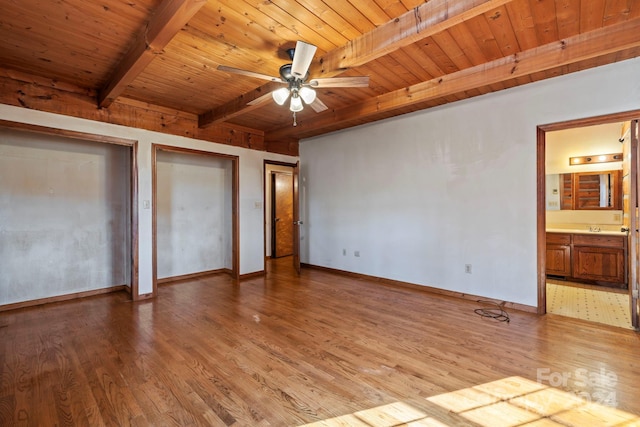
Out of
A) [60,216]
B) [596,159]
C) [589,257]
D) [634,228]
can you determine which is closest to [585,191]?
[596,159]

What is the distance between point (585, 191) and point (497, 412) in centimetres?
514

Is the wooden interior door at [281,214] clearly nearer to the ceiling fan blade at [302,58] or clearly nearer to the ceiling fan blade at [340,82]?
the ceiling fan blade at [340,82]

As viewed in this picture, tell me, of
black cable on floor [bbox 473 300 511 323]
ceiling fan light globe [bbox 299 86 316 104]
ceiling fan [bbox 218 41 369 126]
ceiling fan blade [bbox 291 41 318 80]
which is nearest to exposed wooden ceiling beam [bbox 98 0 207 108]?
ceiling fan [bbox 218 41 369 126]

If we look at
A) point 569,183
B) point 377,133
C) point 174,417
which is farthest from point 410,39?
point 569,183

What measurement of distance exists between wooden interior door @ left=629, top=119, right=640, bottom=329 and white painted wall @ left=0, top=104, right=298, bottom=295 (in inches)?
190

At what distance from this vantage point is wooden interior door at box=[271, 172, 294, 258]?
740 cm

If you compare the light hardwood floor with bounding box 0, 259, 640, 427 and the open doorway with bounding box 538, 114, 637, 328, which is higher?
the open doorway with bounding box 538, 114, 637, 328

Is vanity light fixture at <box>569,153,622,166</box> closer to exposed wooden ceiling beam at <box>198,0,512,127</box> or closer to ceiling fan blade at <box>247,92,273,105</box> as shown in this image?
exposed wooden ceiling beam at <box>198,0,512,127</box>

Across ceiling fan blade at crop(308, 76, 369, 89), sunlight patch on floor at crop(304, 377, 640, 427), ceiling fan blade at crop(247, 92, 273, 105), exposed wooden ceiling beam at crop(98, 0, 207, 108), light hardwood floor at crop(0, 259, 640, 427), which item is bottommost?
sunlight patch on floor at crop(304, 377, 640, 427)

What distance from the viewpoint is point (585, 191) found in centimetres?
517

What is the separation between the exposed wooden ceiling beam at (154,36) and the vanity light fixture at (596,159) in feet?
20.3

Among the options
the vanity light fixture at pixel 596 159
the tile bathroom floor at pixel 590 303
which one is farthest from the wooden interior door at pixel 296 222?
the vanity light fixture at pixel 596 159

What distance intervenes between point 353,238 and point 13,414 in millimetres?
4330

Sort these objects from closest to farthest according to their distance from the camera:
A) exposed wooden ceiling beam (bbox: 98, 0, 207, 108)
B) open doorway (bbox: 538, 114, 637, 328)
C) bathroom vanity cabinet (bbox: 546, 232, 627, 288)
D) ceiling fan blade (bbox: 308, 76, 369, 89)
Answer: exposed wooden ceiling beam (bbox: 98, 0, 207, 108), ceiling fan blade (bbox: 308, 76, 369, 89), open doorway (bbox: 538, 114, 637, 328), bathroom vanity cabinet (bbox: 546, 232, 627, 288)
